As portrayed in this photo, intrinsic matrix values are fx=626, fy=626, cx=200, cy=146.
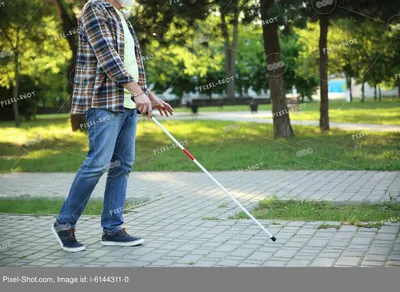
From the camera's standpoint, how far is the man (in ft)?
13.8

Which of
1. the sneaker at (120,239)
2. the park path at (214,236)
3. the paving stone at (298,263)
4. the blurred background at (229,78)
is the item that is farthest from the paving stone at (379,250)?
the blurred background at (229,78)

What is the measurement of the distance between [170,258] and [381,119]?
8724 millimetres

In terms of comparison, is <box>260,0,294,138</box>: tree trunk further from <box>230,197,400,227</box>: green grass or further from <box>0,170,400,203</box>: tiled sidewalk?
<box>230,197,400,227</box>: green grass

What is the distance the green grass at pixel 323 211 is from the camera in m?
5.23

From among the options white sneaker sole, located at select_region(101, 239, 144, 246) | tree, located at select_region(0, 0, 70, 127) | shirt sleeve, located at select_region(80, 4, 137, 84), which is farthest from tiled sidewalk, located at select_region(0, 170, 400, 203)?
shirt sleeve, located at select_region(80, 4, 137, 84)

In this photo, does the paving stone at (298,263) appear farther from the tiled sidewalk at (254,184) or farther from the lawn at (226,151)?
the lawn at (226,151)

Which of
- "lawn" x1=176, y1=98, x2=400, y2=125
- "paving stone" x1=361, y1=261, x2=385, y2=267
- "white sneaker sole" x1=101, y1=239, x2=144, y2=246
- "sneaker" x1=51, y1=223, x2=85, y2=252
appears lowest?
"paving stone" x1=361, y1=261, x2=385, y2=267

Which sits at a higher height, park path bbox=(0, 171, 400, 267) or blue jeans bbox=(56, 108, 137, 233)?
blue jeans bbox=(56, 108, 137, 233)

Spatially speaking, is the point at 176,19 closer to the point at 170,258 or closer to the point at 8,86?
the point at 8,86

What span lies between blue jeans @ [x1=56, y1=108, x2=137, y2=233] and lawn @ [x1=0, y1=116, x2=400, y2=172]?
12.9ft

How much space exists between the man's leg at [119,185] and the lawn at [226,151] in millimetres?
3921

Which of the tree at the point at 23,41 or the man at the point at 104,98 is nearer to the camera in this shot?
the man at the point at 104,98

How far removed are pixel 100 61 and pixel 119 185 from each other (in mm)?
926
